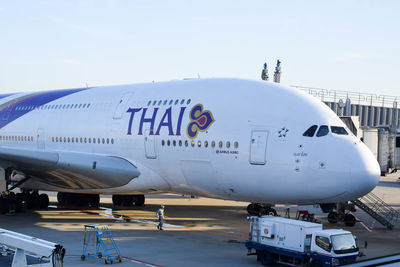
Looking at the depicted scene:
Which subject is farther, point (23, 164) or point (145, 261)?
point (23, 164)

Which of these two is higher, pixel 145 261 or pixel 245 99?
pixel 245 99

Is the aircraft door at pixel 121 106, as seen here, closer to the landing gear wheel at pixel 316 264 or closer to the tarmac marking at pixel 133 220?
the tarmac marking at pixel 133 220

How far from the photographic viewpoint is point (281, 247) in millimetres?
15023

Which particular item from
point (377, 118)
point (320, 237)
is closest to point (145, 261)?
point (320, 237)

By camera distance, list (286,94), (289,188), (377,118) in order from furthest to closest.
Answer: (377,118)
(286,94)
(289,188)

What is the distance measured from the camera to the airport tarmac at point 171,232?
15.7 meters

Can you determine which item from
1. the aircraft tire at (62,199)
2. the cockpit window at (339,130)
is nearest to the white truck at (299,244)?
the cockpit window at (339,130)

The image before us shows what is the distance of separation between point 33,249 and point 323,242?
7.35m

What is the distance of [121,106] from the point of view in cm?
2128

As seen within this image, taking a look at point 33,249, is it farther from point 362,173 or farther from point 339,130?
point 339,130

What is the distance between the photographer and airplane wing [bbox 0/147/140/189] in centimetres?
1981

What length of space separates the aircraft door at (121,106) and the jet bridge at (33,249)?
29.3 ft

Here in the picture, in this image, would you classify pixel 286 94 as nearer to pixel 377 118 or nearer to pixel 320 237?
pixel 320 237

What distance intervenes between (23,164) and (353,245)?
1317cm
